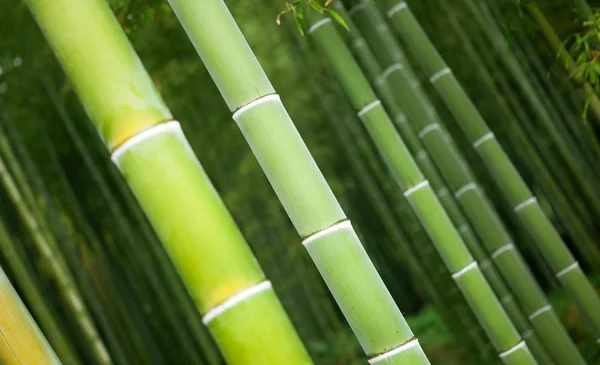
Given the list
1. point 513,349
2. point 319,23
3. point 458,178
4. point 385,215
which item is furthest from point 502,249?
point 385,215

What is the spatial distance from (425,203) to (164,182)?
111 centimetres

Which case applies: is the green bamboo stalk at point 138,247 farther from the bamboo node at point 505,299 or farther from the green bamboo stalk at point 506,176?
the green bamboo stalk at point 506,176

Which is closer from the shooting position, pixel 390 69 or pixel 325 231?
pixel 325 231

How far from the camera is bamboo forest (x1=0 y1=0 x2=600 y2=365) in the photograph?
974 mm

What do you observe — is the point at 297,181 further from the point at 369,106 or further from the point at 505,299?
the point at 505,299

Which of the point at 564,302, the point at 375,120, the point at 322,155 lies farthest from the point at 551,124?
the point at 322,155

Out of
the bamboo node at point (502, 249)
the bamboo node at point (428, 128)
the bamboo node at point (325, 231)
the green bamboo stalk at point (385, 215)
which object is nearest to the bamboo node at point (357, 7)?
the bamboo node at point (428, 128)

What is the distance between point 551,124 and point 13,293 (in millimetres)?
2606

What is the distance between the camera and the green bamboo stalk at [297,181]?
1068mm

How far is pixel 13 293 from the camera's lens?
0.99 meters

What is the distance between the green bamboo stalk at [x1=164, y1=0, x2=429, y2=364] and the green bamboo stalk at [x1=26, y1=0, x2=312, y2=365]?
0.16m

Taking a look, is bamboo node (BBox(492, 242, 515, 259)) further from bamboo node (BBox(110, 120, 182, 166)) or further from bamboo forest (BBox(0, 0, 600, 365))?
A: bamboo node (BBox(110, 120, 182, 166))

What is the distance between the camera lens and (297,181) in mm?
1070

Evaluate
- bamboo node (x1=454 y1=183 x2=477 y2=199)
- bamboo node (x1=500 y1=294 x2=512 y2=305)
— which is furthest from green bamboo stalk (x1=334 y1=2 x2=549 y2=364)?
bamboo node (x1=454 y1=183 x2=477 y2=199)
